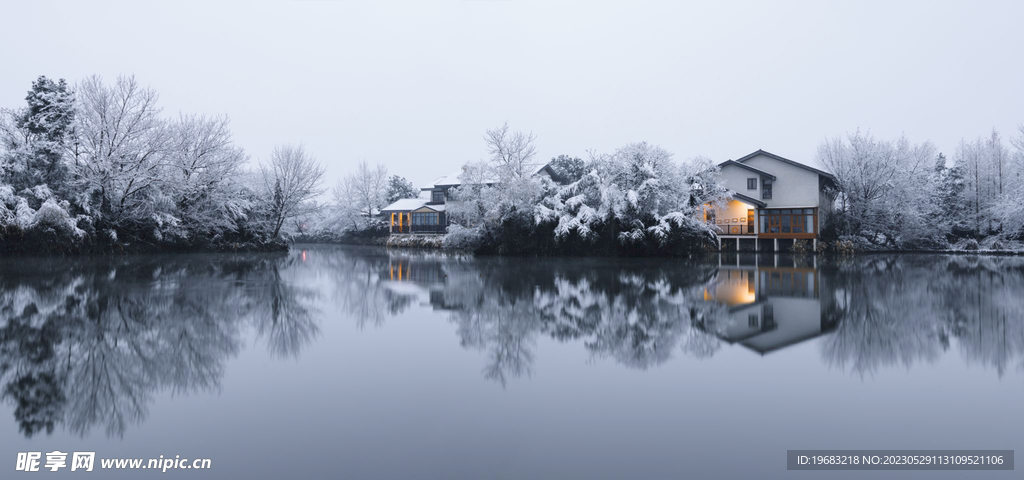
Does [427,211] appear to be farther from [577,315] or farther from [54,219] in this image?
[577,315]

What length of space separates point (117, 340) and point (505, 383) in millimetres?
4716

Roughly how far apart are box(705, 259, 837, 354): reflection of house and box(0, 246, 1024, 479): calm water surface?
0.31 feet

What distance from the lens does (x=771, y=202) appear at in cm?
3328

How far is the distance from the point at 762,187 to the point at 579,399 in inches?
1291

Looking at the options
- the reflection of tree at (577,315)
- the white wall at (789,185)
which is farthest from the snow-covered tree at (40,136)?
the white wall at (789,185)

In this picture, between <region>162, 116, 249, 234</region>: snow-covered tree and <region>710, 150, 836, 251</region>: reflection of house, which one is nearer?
<region>162, 116, 249, 234</region>: snow-covered tree

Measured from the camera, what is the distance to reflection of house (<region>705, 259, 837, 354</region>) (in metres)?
6.95

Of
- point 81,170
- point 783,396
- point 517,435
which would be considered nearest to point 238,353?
point 517,435

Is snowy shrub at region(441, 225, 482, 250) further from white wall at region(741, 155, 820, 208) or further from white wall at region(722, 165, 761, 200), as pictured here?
white wall at region(741, 155, 820, 208)

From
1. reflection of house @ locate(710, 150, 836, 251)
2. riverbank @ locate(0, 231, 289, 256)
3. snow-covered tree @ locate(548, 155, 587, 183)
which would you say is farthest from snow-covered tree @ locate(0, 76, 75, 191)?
reflection of house @ locate(710, 150, 836, 251)

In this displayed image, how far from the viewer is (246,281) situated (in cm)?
1378

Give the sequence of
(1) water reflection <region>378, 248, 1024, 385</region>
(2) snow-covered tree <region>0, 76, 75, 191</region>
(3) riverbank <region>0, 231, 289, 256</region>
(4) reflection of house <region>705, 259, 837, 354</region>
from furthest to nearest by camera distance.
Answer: (2) snow-covered tree <region>0, 76, 75, 191</region>, (3) riverbank <region>0, 231, 289, 256</region>, (4) reflection of house <region>705, 259, 837, 354</region>, (1) water reflection <region>378, 248, 1024, 385</region>

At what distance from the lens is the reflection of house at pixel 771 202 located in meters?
32.0

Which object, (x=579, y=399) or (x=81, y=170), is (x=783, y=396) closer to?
(x=579, y=399)
